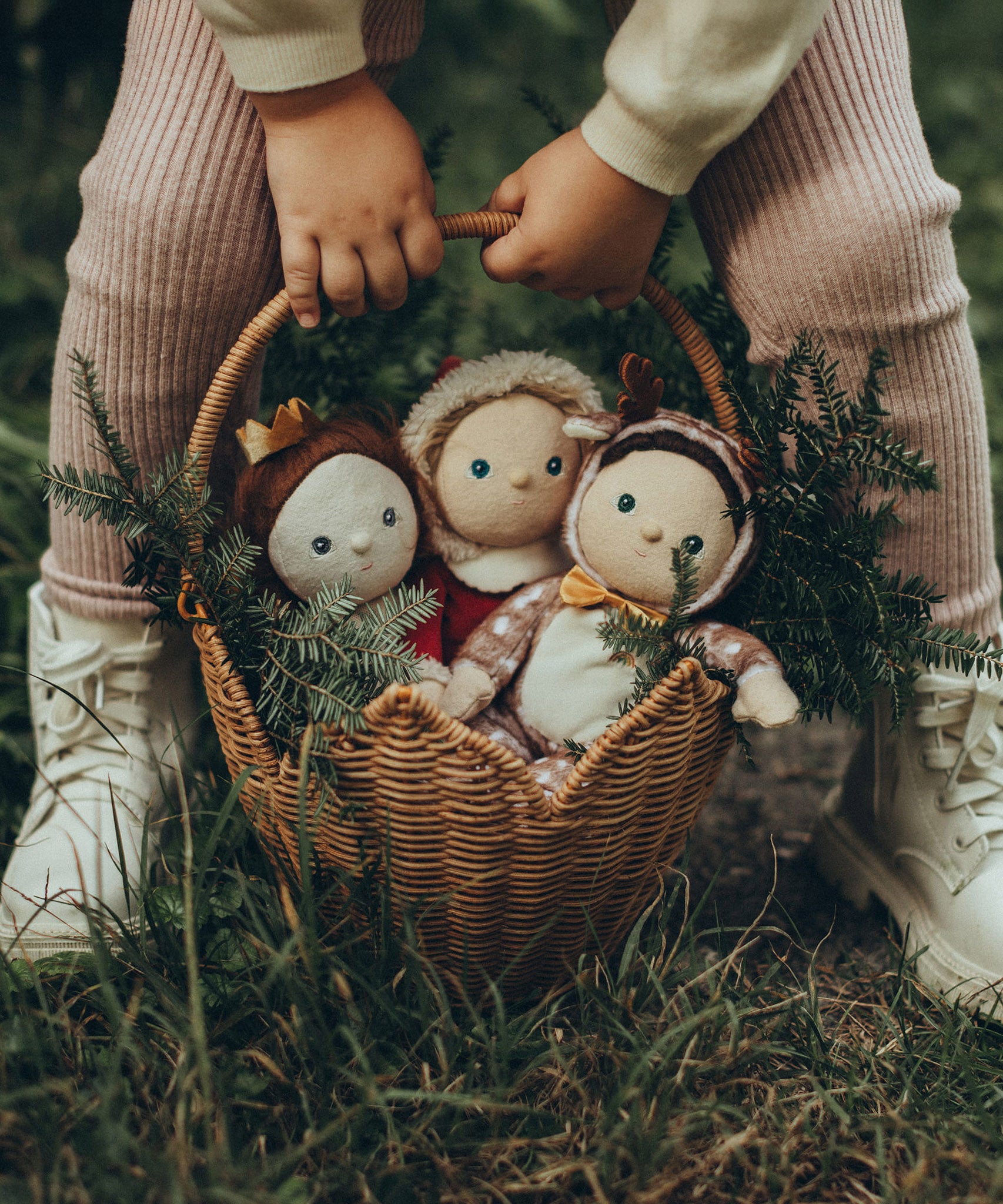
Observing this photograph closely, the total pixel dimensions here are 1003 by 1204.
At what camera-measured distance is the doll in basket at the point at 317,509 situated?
1.04 meters

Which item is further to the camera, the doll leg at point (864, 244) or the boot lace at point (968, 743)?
the boot lace at point (968, 743)

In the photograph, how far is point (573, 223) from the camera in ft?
3.05

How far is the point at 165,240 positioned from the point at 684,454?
0.57m

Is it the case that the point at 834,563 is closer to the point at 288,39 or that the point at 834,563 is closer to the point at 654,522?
the point at 654,522

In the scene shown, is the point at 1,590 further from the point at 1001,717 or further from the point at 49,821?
the point at 1001,717

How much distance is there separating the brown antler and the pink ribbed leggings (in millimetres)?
124

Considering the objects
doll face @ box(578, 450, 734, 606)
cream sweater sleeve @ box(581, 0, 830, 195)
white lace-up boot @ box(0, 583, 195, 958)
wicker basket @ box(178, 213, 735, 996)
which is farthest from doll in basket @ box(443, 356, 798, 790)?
white lace-up boot @ box(0, 583, 195, 958)

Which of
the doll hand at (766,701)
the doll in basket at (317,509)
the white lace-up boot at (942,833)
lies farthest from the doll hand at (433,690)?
the white lace-up boot at (942,833)

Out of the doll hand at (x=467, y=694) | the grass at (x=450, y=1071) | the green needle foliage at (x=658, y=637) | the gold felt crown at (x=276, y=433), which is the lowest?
the grass at (x=450, y=1071)

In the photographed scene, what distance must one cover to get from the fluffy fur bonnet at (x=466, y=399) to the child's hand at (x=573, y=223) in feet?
0.48

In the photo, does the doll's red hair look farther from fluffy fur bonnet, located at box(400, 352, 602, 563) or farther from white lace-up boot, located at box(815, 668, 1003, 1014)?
white lace-up boot, located at box(815, 668, 1003, 1014)

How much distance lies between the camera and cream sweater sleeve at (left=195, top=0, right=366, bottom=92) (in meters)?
0.85

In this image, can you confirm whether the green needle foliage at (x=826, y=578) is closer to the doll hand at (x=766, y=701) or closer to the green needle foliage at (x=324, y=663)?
the doll hand at (x=766, y=701)

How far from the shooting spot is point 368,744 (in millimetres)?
832
